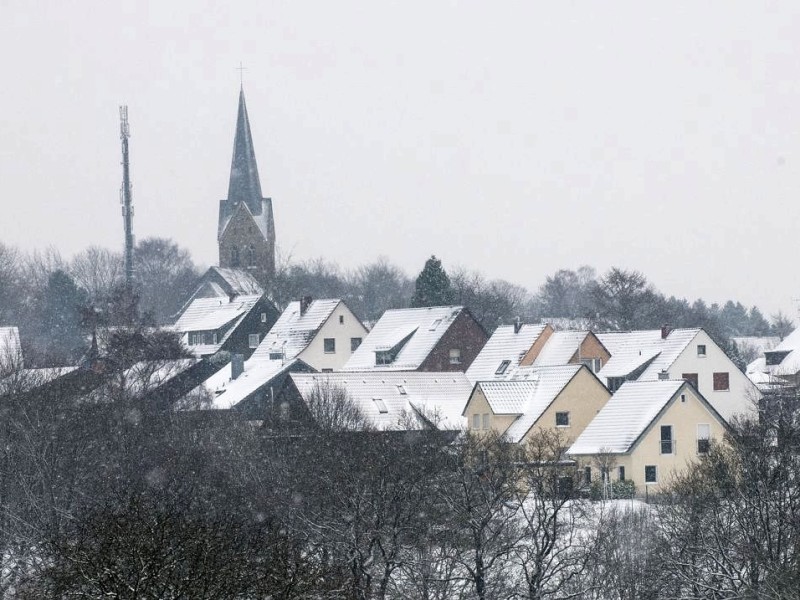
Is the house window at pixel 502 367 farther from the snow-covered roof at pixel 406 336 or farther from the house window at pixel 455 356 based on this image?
the house window at pixel 455 356

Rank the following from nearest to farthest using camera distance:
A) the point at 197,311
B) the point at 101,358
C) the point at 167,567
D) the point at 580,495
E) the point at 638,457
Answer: the point at 167,567 → the point at 580,495 → the point at 638,457 → the point at 101,358 → the point at 197,311

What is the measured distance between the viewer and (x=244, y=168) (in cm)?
12612

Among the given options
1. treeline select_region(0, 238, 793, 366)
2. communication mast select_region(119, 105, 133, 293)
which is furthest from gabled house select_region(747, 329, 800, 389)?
communication mast select_region(119, 105, 133, 293)

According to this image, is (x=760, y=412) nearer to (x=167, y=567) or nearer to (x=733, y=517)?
(x=733, y=517)

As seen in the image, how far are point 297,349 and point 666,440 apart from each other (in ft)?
82.0

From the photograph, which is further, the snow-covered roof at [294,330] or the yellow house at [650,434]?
the snow-covered roof at [294,330]

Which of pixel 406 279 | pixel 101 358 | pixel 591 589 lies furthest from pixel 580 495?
pixel 406 279

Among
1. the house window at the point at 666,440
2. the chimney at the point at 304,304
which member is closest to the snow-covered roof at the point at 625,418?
the house window at the point at 666,440

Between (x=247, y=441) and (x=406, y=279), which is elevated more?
(x=406, y=279)

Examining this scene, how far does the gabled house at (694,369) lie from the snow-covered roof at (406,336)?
806cm

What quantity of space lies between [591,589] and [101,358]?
3706 centimetres

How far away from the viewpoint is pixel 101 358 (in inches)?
2719

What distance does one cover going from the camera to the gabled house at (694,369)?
66688 millimetres

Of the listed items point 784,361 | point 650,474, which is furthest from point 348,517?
point 784,361
